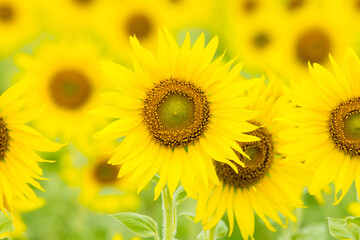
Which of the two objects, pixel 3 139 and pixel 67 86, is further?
pixel 67 86

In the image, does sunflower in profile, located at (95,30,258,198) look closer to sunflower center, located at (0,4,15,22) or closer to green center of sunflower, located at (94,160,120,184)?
green center of sunflower, located at (94,160,120,184)

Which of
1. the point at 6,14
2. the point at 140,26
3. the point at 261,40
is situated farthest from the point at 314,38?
the point at 6,14

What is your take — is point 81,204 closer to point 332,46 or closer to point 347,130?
point 347,130

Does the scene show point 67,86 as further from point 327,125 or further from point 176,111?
point 327,125

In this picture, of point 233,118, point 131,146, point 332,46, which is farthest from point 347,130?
point 332,46

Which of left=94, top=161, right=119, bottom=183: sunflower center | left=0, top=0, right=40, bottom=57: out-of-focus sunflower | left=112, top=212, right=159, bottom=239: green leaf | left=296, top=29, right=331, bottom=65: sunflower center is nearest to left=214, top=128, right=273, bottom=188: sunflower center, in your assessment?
left=112, top=212, right=159, bottom=239: green leaf

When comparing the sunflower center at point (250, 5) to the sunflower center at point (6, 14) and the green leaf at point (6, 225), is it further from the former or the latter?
the green leaf at point (6, 225)
